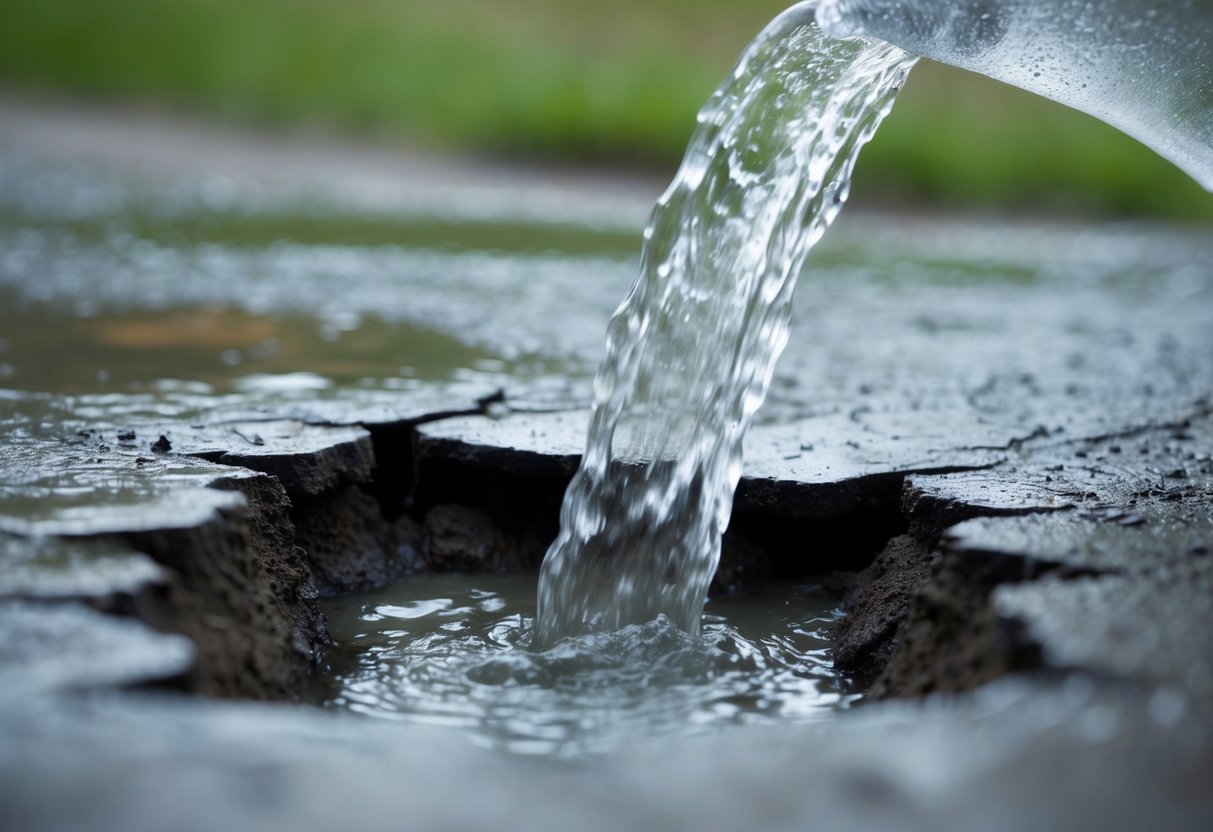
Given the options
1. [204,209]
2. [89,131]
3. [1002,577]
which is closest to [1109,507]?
[1002,577]

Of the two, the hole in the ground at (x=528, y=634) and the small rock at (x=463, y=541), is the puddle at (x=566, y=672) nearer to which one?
the hole in the ground at (x=528, y=634)

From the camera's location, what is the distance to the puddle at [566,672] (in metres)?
1.55

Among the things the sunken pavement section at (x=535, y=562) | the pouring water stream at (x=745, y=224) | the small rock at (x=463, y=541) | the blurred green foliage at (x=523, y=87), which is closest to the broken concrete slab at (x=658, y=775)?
the sunken pavement section at (x=535, y=562)

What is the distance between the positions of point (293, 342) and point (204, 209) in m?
3.25

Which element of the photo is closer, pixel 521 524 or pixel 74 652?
pixel 74 652

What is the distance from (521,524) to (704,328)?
48cm

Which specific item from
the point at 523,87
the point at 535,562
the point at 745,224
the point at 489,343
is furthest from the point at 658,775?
the point at 523,87

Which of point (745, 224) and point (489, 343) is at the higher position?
point (745, 224)

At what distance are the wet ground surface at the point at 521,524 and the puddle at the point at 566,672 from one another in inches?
2.1

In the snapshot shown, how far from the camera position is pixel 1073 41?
6.41 ft

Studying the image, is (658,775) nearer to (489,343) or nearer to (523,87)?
(489,343)

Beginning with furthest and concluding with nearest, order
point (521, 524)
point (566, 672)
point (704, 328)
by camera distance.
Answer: point (521, 524), point (704, 328), point (566, 672)

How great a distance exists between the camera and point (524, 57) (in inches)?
453

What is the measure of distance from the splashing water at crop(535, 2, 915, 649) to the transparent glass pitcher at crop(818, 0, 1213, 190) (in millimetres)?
201
